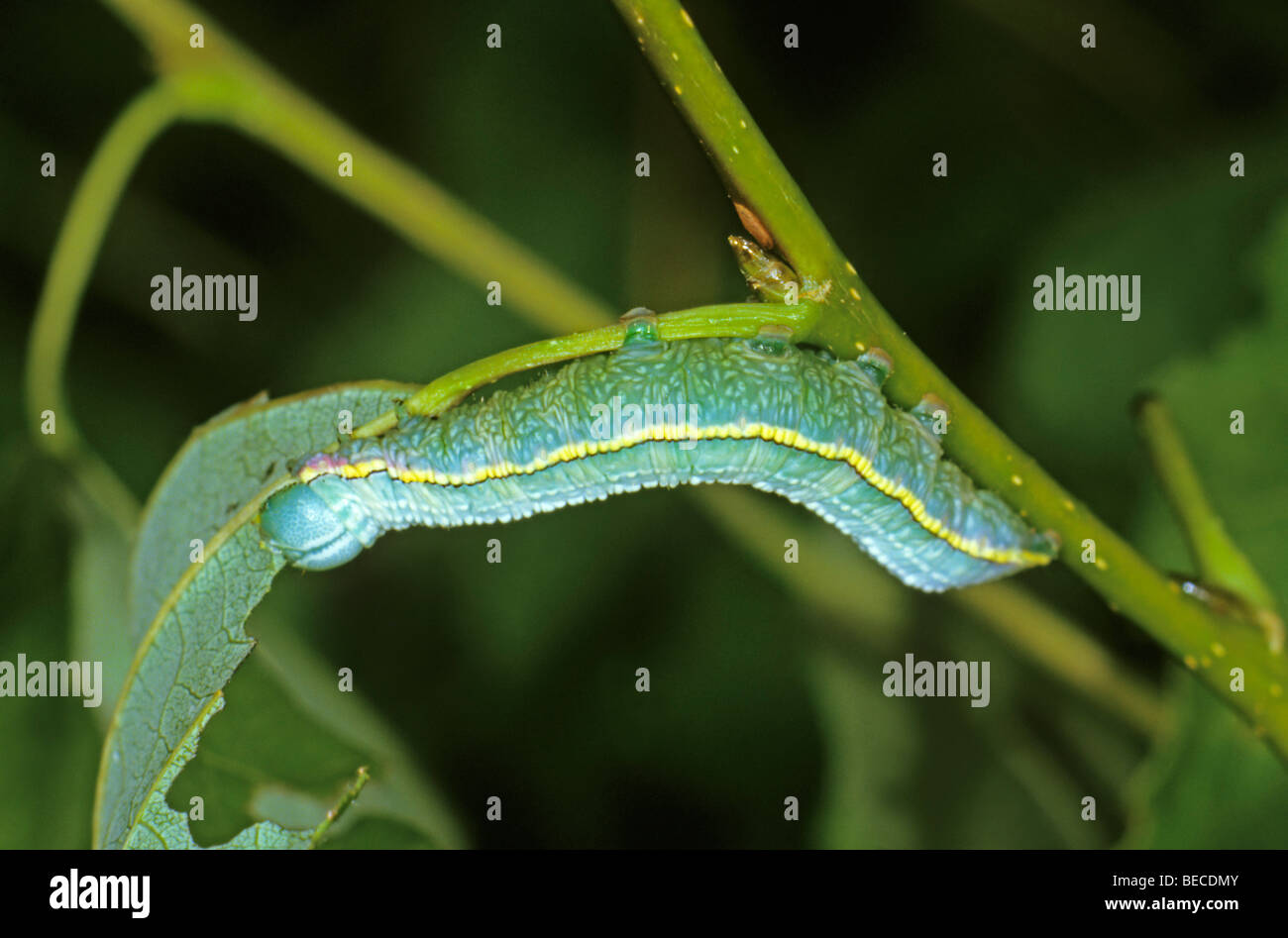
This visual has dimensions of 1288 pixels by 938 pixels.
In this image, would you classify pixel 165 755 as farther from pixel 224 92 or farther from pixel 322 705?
pixel 224 92

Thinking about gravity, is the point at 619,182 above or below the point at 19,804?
above

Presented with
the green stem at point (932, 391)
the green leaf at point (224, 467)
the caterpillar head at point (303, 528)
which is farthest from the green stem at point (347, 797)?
the green stem at point (932, 391)

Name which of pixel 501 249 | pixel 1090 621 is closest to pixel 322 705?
pixel 501 249

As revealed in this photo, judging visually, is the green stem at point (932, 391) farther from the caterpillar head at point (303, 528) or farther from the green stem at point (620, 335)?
the caterpillar head at point (303, 528)

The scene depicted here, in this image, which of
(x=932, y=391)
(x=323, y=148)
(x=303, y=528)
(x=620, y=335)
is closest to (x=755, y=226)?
(x=620, y=335)

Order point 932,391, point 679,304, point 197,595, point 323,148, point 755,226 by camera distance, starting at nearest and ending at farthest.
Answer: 1. point 755,226
2. point 932,391
3. point 197,595
4. point 323,148
5. point 679,304

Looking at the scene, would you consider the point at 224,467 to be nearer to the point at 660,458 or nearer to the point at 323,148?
the point at 660,458
